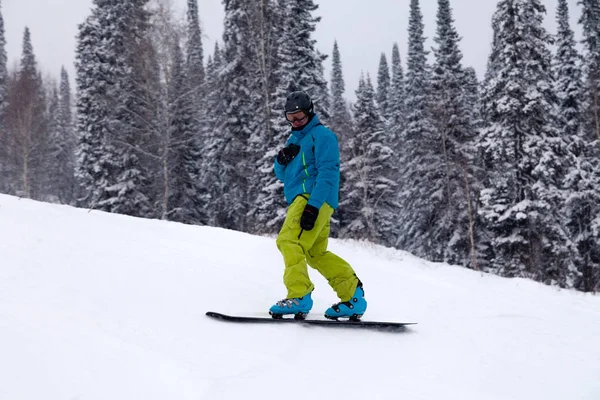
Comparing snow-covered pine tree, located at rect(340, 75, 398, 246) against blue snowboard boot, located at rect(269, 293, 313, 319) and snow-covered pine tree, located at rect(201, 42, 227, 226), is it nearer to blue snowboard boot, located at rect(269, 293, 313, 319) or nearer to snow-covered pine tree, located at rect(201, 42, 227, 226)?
snow-covered pine tree, located at rect(201, 42, 227, 226)

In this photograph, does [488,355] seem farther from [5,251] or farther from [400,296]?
[5,251]

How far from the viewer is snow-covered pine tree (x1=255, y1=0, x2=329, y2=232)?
22375mm

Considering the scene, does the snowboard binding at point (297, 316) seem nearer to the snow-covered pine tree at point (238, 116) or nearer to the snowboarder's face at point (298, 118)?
the snowboarder's face at point (298, 118)

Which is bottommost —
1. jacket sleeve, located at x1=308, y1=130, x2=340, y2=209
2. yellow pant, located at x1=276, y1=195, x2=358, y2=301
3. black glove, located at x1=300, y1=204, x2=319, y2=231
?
yellow pant, located at x1=276, y1=195, x2=358, y2=301

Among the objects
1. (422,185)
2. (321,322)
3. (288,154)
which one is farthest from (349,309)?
(422,185)

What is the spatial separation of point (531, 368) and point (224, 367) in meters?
2.37

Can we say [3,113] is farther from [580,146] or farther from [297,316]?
[297,316]

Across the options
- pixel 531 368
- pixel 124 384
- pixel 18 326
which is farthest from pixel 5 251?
pixel 531 368

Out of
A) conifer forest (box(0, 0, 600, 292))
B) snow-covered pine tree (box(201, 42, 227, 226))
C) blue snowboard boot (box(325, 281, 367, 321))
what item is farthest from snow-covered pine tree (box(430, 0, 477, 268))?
blue snowboard boot (box(325, 281, 367, 321))

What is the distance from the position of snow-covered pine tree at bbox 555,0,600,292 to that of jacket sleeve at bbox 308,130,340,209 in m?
18.9

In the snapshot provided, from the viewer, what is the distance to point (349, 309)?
439 cm

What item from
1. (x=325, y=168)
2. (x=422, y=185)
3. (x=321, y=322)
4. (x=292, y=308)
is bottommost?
(x=321, y=322)

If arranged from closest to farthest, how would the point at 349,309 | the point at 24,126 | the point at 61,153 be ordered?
the point at 349,309 < the point at 24,126 < the point at 61,153

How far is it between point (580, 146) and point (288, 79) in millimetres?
14759
